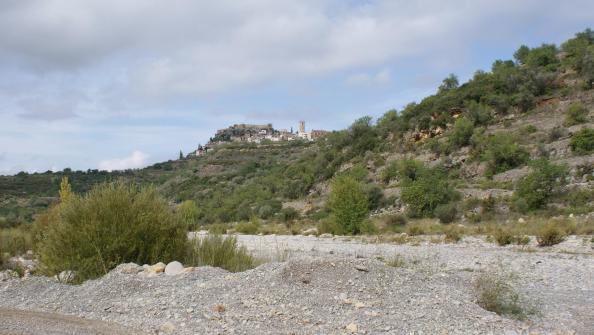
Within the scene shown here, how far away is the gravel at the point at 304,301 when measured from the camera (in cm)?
839

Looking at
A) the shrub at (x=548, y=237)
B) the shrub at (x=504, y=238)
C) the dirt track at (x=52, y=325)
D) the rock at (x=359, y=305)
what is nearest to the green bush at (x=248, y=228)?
the shrub at (x=504, y=238)

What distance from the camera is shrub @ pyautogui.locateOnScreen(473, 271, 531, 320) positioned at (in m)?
9.28

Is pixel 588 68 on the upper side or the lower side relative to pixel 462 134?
upper

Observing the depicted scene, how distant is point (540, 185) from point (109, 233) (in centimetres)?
2867

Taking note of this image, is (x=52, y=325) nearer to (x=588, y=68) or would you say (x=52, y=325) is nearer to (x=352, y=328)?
(x=352, y=328)

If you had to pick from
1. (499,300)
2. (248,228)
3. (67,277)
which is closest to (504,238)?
(499,300)

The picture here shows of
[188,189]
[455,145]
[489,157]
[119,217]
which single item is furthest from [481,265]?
[188,189]

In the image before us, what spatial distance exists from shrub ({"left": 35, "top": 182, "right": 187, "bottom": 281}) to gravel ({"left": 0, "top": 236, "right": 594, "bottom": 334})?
0.76 meters

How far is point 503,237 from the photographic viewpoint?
22000 millimetres

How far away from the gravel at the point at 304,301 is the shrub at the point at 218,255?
1.74 m

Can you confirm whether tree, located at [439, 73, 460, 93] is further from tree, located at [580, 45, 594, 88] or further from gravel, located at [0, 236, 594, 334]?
gravel, located at [0, 236, 594, 334]

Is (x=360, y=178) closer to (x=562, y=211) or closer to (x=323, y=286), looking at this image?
(x=562, y=211)

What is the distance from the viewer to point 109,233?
42.3ft

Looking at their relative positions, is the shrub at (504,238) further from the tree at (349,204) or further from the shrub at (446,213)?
the shrub at (446,213)
